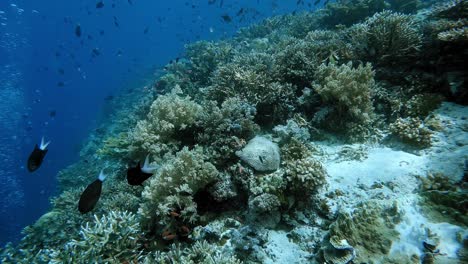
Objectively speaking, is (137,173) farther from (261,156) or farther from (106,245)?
(261,156)

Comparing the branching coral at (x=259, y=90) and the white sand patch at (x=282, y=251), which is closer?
the white sand patch at (x=282, y=251)

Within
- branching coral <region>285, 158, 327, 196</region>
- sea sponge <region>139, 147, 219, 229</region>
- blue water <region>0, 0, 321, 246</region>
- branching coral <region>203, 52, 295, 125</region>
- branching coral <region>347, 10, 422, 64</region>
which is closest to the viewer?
branching coral <region>285, 158, 327, 196</region>

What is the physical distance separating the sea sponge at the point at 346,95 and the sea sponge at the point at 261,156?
1.68m

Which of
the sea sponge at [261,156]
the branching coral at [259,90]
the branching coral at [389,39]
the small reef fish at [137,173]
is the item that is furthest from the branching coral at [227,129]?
the branching coral at [389,39]

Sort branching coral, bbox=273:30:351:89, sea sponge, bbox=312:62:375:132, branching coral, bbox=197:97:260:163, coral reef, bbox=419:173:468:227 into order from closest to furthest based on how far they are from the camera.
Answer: coral reef, bbox=419:173:468:227 → branching coral, bbox=197:97:260:163 → sea sponge, bbox=312:62:375:132 → branching coral, bbox=273:30:351:89

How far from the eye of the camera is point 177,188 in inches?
168

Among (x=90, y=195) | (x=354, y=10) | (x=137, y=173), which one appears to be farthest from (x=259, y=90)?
(x=354, y=10)

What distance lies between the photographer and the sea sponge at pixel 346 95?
16.8 ft

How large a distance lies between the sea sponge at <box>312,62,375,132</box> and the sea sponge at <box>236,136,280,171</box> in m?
1.68

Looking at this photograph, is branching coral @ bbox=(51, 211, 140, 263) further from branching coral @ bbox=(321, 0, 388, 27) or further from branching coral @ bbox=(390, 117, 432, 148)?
branching coral @ bbox=(321, 0, 388, 27)

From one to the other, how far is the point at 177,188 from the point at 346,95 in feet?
12.4

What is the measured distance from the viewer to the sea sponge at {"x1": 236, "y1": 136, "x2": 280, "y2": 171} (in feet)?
14.9

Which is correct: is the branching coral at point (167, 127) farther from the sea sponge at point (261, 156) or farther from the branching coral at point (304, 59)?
the branching coral at point (304, 59)

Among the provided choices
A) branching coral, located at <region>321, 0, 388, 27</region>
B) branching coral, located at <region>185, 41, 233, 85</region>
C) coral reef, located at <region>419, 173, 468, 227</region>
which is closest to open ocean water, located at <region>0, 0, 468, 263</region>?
coral reef, located at <region>419, 173, 468, 227</region>
